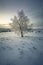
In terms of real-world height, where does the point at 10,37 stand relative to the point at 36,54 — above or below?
above

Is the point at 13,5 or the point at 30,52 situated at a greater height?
the point at 13,5

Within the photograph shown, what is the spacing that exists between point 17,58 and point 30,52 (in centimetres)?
51

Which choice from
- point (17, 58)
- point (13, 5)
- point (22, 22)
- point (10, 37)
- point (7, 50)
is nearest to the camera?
point (17, 58)

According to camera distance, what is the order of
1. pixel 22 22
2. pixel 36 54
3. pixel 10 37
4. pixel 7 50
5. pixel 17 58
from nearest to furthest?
pixel 17 58, pixel 36 54, pixel 7 50, pixel 10 37, pixel 22 22

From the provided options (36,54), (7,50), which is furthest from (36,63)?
(7,50)

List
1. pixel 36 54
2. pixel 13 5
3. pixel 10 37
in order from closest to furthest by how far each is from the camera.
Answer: pixel 36 54
pixel 13 5
pixel 10 37

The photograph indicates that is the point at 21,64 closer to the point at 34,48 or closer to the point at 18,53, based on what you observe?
the point at 18,53

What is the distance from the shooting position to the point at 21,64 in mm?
2254

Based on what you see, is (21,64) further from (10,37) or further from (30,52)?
(10,37)

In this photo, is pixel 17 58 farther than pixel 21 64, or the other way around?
pixel 17 58

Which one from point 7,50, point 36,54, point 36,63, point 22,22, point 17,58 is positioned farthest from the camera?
point 22,22

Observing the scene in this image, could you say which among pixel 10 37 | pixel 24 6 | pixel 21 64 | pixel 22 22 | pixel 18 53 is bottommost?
pixel 21 64

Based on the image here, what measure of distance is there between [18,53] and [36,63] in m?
0.68

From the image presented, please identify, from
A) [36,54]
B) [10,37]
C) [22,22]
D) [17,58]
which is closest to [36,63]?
[36,54]
